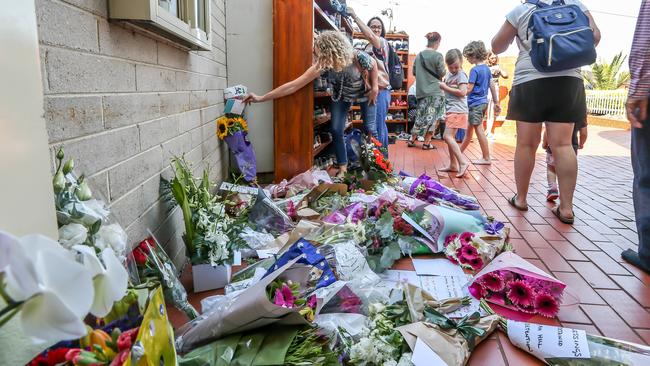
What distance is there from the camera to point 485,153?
5707 millimetres

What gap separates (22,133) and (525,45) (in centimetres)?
→ 304

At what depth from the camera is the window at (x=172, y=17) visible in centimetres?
149

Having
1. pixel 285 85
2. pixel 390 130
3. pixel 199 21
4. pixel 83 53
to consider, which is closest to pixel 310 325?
pixel 83 53

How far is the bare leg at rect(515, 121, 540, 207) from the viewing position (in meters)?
3.22

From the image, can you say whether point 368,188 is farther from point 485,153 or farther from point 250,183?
point 485,153

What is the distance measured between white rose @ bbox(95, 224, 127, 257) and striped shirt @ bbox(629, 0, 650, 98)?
2433 millimetres

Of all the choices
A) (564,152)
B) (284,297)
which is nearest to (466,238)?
(564,152)

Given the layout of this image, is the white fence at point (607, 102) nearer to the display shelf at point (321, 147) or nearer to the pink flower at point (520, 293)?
the display shelf at point (321, 147)

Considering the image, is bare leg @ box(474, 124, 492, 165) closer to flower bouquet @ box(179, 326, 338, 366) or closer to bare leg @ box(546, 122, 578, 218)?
bare leg @ box(546, 122, 578, 218)

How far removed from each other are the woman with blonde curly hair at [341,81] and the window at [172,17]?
1.17 meters

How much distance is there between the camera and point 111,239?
97cm

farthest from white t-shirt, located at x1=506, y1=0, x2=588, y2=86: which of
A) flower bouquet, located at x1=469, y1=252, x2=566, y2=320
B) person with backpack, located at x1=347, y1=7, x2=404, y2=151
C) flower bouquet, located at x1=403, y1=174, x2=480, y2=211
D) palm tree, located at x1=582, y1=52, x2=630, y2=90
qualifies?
palm tree, located at x1=582, y1=52, x2=630, y2=90

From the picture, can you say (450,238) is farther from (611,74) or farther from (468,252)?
(611,74)

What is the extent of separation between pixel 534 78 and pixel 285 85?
6.08 ft
